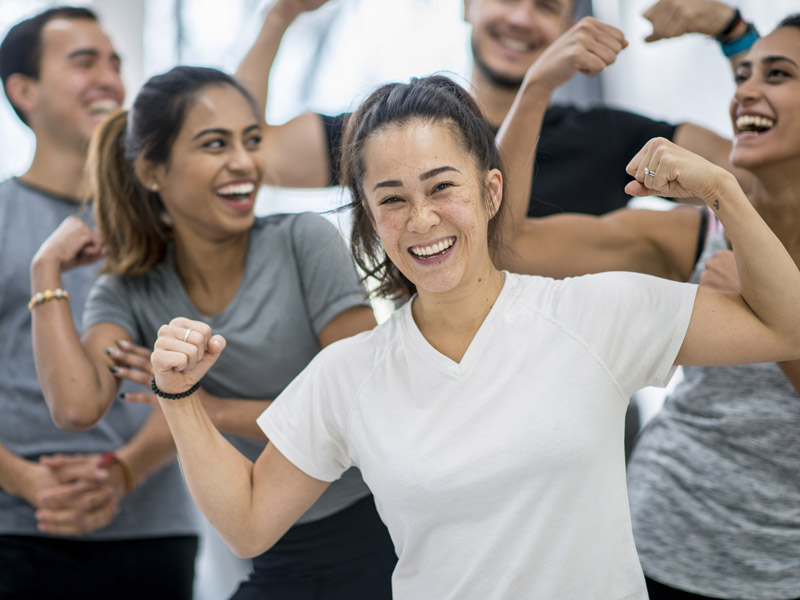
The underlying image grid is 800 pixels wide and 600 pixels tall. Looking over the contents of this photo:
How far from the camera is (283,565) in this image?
1634 millimetres

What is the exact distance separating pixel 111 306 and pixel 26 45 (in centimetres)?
95

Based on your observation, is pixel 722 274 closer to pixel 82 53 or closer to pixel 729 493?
pixel 729 493

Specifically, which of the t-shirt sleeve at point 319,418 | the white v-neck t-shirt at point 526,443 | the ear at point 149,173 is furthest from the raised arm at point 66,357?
the white v-neck t-shirt at point 526,443

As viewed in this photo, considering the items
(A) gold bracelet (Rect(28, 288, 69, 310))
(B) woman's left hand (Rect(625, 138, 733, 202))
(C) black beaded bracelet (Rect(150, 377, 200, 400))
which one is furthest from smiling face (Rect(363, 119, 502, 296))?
(A) gold bracelet (Rect(28, 288, 69, 310))

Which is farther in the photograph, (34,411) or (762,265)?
(34,411)

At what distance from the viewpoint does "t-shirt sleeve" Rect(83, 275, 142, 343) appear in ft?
5.69

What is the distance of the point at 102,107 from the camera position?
2.26 m

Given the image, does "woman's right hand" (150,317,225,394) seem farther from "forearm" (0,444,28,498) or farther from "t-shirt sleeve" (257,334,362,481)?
"forearm" (0,444,28,498)

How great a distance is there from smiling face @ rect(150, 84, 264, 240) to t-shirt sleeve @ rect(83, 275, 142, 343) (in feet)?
0.69

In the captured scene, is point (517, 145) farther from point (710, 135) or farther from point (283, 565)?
point (283, 565)

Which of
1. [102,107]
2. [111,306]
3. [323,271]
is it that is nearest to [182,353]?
[323,271]

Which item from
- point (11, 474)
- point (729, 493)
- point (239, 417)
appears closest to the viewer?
point (729, 493)

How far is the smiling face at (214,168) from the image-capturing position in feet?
5.53

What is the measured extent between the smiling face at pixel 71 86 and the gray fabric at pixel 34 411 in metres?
0.19
